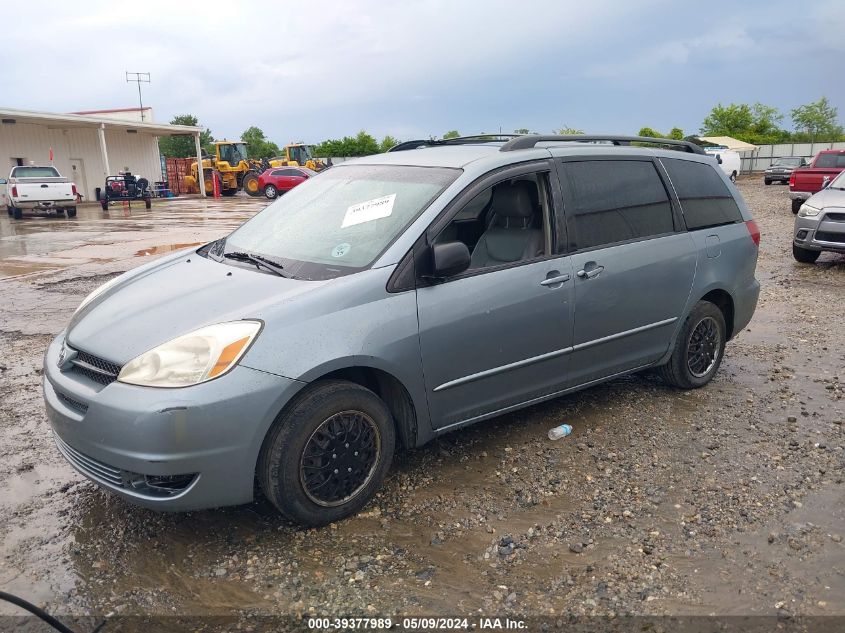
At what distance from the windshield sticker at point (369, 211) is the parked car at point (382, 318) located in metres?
0.01

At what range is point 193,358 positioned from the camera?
2893mm

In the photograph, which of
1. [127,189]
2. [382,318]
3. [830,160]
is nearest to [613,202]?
[382,318]

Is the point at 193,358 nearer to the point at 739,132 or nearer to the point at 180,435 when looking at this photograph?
the point at 180,435

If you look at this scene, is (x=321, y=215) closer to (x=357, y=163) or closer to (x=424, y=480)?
(x=357, y=163)

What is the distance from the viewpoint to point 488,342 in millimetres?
3629

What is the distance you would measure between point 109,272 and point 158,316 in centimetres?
825

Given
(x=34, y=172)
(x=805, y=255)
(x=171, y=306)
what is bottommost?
(x=805, y=255)

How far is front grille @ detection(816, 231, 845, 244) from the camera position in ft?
32.0

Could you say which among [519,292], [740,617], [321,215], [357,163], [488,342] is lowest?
[740,617]

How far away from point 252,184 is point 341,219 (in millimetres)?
32828

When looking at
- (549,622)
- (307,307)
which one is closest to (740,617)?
(549,622)

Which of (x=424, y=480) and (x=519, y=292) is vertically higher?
(x=519, y=292)

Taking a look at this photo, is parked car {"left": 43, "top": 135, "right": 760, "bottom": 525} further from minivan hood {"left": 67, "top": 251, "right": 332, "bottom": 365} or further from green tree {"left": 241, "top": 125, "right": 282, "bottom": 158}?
green tree {"left": 241, "top": 125, "right": 282, "bottom": 158}

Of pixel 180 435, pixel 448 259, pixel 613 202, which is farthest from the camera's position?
pixel 613 202
